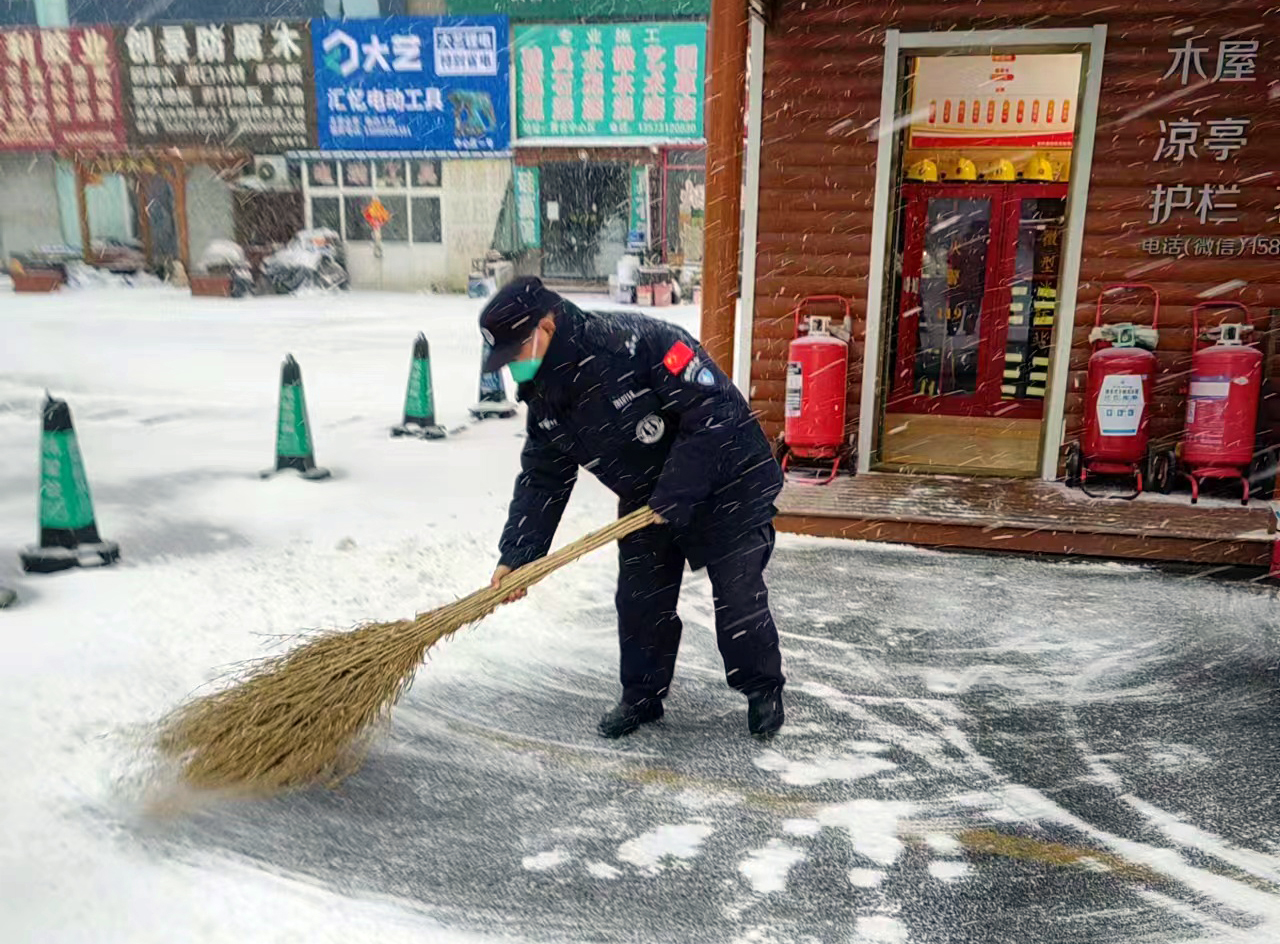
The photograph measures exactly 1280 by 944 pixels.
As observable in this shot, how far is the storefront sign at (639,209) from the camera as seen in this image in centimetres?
2059

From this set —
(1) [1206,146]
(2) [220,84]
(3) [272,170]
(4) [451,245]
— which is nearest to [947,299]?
(1) [1206,146]

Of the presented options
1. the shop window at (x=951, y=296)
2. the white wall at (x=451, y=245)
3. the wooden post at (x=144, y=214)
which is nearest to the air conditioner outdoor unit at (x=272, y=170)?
the white wall at (x=451, y=245)

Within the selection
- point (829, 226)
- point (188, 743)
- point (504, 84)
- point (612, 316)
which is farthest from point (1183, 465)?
point (504, 84)

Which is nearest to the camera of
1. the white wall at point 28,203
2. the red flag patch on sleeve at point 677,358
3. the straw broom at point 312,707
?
the straw broom at point 312,707

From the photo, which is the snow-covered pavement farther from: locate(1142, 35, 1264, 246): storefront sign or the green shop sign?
the green shop sign

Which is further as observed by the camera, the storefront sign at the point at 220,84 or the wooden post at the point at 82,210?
the wooden post at the point at 82,210

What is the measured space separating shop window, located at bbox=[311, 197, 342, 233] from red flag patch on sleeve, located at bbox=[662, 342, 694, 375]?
20.8 metres

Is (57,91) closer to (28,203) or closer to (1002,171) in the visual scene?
(28,203)

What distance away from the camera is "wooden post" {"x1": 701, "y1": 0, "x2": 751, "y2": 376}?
5.79 m

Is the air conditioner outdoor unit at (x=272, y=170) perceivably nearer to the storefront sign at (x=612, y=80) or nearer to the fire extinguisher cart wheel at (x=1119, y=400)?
Answer: the storefront sign at (x=612, y=80)

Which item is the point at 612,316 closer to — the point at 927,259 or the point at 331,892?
the point at 331,892

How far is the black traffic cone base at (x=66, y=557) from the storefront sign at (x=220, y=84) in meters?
19.0

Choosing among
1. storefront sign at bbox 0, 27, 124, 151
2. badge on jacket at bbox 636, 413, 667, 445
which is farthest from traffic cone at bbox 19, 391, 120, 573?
storefront sign at bbox 0, 27, 124, 151

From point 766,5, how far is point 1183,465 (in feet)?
13.2
